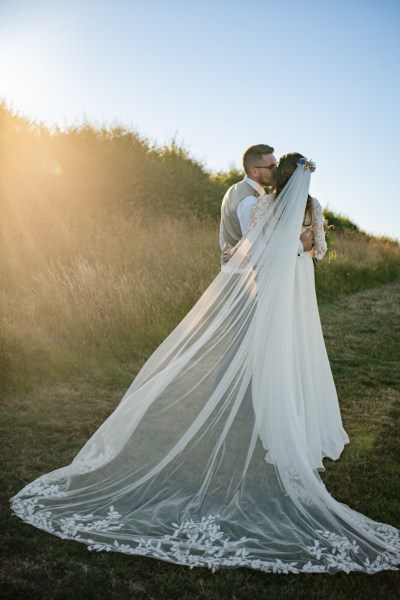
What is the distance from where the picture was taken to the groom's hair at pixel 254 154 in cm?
434

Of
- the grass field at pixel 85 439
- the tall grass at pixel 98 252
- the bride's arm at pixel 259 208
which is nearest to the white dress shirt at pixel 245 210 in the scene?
the bride's arm at pixel 259 208

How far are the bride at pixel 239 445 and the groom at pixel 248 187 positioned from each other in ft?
0.93

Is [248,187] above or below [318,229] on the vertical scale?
above

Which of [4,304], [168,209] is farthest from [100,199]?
[4,304]

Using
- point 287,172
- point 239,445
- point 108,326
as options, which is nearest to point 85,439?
point 239,445

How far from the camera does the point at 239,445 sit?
330cm

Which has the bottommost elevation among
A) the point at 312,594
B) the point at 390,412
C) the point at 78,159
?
the point at 312,594

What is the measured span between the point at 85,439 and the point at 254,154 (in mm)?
2524

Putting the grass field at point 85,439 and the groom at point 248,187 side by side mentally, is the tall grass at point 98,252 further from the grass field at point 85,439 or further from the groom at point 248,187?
the groom at point 248,187

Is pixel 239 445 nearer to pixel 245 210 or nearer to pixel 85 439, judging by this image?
pixel 85 439

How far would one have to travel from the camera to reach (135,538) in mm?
2803

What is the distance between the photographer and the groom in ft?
14.0

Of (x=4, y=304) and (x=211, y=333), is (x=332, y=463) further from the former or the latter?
(x=4, y=304)

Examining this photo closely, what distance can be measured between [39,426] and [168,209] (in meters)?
10.1
